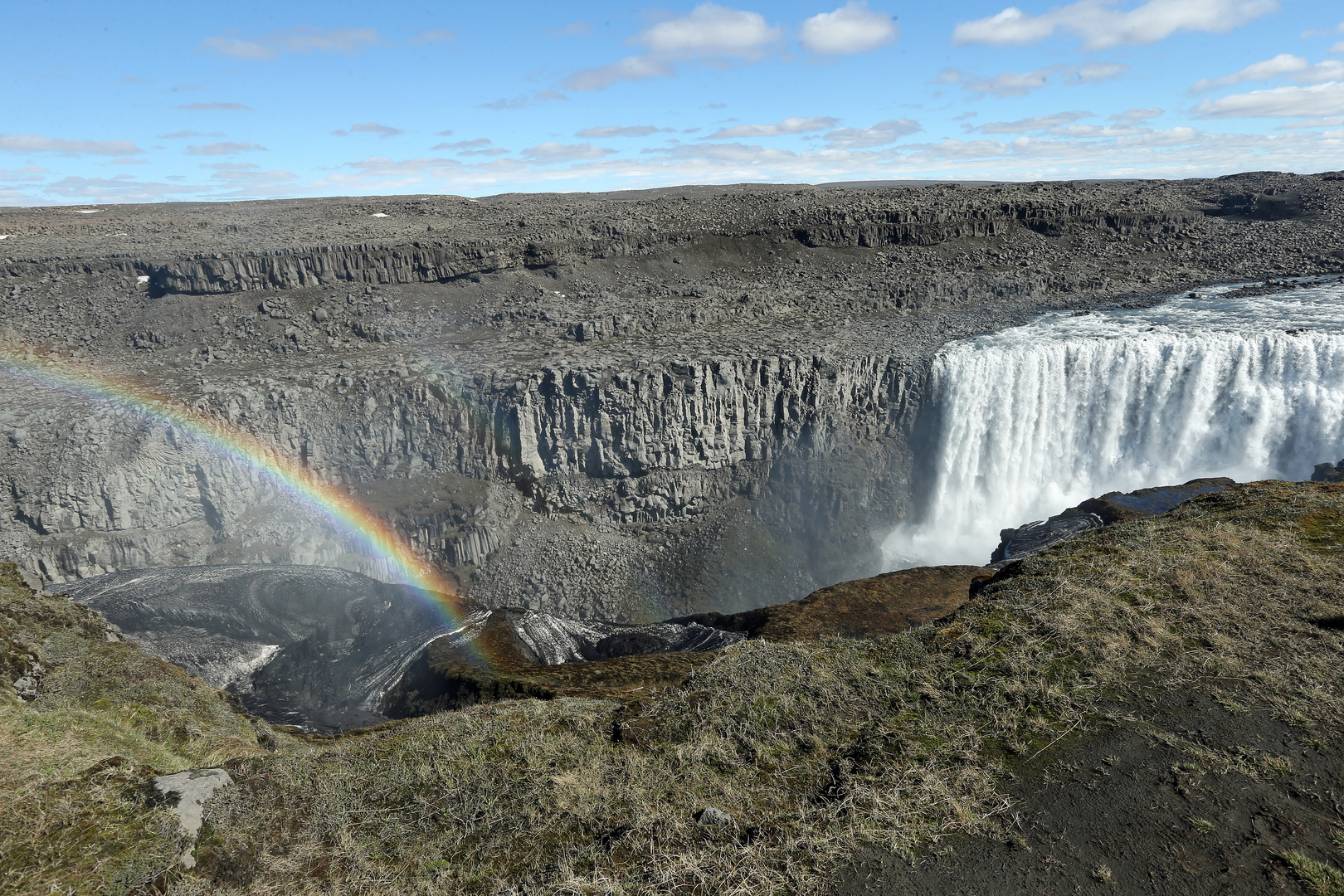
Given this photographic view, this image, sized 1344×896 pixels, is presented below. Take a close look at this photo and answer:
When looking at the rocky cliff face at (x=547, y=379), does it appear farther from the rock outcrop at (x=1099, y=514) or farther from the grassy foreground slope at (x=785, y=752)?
the grassy foreground slope at (x=785, y=752)

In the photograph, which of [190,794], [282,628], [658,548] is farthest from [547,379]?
[190,794]

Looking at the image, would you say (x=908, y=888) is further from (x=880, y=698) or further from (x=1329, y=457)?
(x=1329, y=457)

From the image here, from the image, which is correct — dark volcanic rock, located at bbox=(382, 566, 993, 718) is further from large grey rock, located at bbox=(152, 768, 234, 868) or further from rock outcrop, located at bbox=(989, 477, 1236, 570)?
large grey rock, located at bbox=(152, 768, 234, 868)

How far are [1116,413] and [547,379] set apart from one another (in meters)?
32.6

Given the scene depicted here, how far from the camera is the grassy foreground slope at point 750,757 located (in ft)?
24.5

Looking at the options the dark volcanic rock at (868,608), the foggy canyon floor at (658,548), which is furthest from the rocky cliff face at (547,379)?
the dark volcanic rock at (868,608)

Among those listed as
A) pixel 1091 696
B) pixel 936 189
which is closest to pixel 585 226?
pixel 936 189

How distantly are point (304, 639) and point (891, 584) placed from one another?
80.9 ft

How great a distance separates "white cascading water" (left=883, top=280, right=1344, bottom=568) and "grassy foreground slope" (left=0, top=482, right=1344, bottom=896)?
86.1 ft

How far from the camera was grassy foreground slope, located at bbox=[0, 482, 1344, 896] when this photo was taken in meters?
7.47

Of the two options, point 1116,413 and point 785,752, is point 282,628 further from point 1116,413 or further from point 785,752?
point 1116,413

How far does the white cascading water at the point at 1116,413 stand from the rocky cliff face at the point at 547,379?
298 centimetres

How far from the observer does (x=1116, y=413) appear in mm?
37438

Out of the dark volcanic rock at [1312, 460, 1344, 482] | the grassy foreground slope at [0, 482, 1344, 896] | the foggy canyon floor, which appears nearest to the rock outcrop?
the foggy canyon floor
